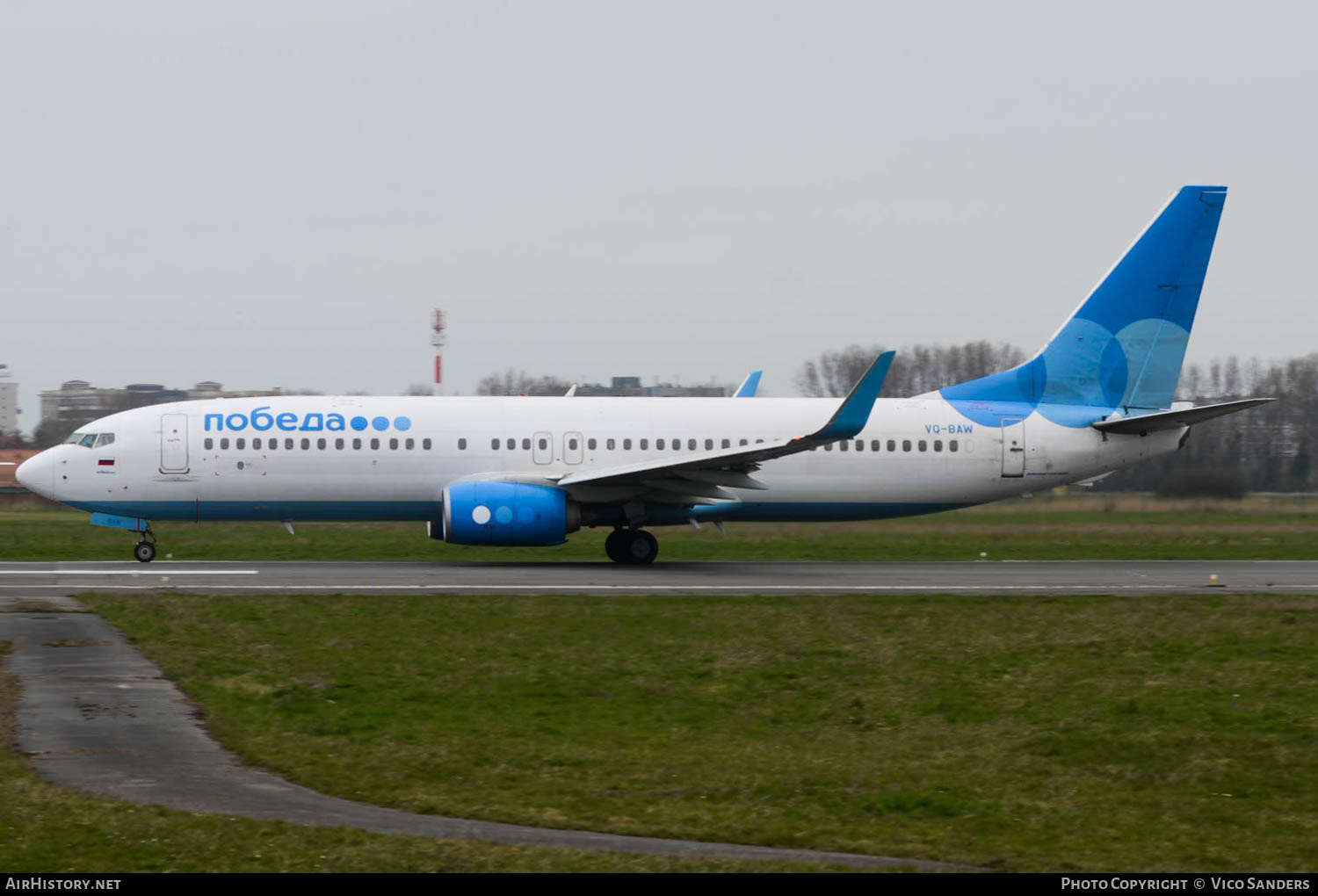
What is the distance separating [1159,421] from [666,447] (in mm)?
10581

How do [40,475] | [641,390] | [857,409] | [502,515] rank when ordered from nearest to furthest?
[857,409]
[502,515]
[40,475]
[641,390]

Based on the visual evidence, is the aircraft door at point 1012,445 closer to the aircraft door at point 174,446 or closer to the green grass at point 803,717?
the green grass at point 803,717

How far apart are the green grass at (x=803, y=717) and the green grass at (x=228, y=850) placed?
0.91 meters

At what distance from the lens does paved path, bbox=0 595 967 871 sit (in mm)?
8617

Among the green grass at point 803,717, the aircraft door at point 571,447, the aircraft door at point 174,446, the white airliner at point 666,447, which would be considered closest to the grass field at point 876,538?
the white airliner at point 666,447

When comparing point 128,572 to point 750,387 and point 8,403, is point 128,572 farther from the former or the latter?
point 8,403

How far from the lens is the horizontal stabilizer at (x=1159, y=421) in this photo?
28109 mm

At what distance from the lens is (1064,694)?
13.9 m

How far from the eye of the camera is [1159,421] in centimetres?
2909

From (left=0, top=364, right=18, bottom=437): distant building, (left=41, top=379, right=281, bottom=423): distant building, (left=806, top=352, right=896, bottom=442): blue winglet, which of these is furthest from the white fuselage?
(left=0, top=364, right=18, bottom=437): distant building

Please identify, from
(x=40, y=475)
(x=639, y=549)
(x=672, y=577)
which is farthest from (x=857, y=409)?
(x=40, y=475)

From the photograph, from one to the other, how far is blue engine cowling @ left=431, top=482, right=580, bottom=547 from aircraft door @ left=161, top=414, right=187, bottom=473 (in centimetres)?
558
